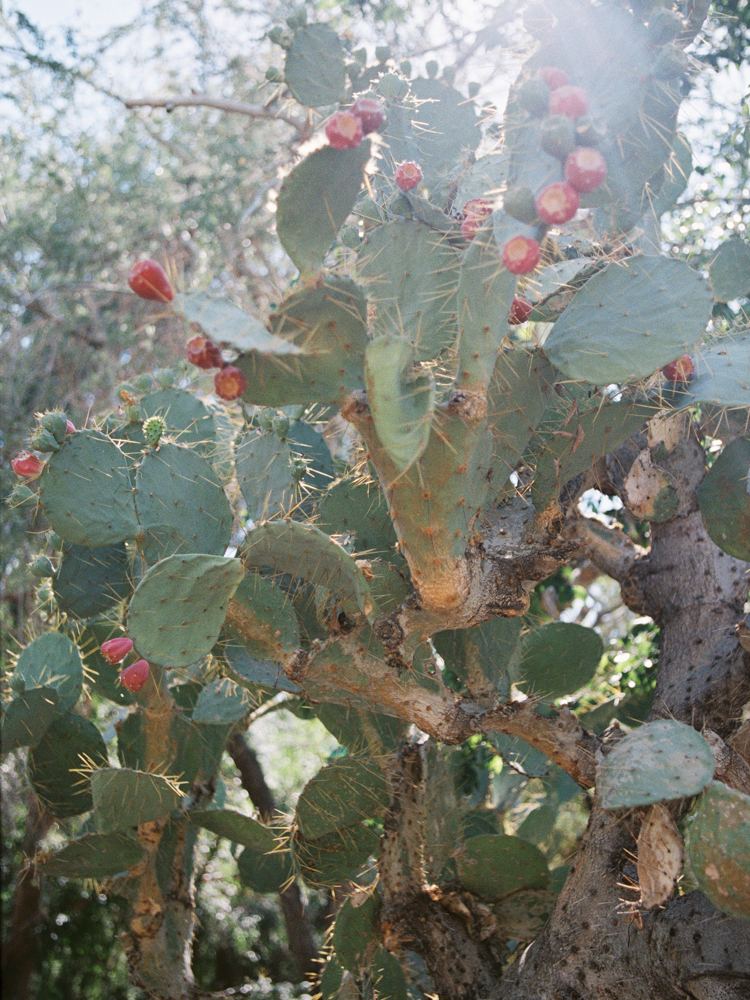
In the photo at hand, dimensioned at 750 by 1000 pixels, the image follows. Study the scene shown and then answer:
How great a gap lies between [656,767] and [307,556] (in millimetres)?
741

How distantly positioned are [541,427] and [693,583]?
2.03ft

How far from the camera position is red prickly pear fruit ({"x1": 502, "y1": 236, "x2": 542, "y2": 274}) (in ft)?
4.10

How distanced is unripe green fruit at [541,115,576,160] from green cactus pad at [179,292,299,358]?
53 cm

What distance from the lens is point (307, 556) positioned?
1.51 m

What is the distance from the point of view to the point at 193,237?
15.4 ft

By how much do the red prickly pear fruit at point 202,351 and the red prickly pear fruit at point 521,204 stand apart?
53 cm

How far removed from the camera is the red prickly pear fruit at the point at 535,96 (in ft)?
4.46

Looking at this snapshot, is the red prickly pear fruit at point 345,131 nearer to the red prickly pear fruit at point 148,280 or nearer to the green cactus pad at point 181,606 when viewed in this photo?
the red prickly pear fruit at point 148,280

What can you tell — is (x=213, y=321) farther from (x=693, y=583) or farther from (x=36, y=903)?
(x=36, y=903)

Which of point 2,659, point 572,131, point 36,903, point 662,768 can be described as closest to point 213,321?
point 572,131

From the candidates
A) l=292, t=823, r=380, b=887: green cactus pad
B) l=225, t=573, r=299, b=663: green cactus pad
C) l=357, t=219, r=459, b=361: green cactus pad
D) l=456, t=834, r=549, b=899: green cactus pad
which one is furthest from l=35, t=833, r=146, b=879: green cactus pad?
l=357, t=219, r=459, b=361: green cactus pad

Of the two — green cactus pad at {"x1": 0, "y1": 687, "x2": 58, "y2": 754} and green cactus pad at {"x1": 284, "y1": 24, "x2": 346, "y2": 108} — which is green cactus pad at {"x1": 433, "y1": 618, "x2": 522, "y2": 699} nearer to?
green cactus pad at {"x1": 0, "y1": 687, "x2": 58, "y2": 754}

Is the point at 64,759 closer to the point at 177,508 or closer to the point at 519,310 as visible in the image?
the point at 177,508

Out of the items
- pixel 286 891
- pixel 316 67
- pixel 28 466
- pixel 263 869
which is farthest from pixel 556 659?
pixel 286 891
